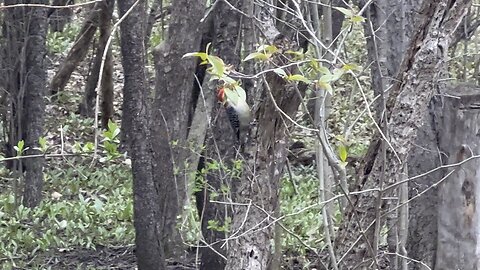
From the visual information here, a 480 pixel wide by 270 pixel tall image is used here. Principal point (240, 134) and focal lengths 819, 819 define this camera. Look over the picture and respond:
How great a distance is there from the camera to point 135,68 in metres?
6.53

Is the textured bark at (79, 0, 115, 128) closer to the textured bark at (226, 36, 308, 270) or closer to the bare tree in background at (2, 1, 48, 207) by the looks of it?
the bare tree in background at (2, 1, 48, 207)

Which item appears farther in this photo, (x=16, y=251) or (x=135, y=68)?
(x=16, y=251)

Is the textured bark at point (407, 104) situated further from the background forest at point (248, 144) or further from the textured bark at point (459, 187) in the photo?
the textured bark at point (459, 187)

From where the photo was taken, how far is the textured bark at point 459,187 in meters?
4.50

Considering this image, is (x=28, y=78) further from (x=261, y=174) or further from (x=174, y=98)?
(x=261, y=174)

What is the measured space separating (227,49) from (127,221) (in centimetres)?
329

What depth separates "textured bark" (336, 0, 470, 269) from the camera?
3.77 metres

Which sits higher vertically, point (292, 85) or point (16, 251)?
point (292, 85)

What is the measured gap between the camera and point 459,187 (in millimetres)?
4570

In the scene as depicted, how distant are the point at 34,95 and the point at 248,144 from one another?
18.9 ft

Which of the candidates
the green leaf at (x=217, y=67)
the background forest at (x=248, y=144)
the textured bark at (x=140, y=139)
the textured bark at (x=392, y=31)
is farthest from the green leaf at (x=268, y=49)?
the textured bark at (x=140, y=139)

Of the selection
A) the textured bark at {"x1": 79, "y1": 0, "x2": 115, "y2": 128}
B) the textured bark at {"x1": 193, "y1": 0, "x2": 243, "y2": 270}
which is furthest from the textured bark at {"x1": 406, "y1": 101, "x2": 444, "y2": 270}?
the textured bark at {"x1": 79, "y1": 0, "x2": 115, "y2": 128}

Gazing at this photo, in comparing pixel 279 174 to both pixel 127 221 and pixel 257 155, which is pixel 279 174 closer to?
pixel 257 155

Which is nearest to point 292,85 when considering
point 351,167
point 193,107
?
point 193,107
